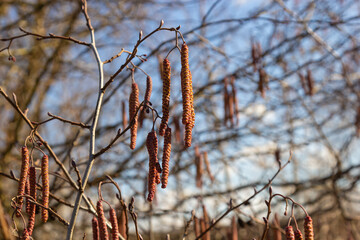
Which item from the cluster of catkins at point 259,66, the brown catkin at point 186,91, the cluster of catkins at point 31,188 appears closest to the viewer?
the brown catkin at point 186,91

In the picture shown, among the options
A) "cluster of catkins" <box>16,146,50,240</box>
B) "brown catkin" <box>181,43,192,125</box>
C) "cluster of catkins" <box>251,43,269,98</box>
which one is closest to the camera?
"brown catkin" <box>181,43,192,125</box>

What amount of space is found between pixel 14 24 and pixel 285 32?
3.57 m

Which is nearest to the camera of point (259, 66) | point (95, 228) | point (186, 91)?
point (186, 91)

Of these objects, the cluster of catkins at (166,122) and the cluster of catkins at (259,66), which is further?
the cluster of catkins at (259,66)

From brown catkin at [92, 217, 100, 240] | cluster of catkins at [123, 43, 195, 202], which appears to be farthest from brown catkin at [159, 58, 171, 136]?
brown catkin at [92, 217, 100, 240]

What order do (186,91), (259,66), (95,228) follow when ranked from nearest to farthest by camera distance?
(186,91), (95,228), (259,66)

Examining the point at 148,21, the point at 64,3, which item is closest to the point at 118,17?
the point at 148,21

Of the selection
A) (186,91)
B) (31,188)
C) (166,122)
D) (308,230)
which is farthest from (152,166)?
(308,230)

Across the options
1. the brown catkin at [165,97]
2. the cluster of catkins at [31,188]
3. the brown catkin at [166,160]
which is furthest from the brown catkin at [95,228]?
the brown catkin at [165,97]

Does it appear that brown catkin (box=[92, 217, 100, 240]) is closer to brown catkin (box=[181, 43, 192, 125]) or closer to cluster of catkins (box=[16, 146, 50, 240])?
cluster of catkins (box=[16, 146, 50, 240])

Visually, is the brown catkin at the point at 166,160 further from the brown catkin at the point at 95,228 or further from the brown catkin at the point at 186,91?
the brown catkin at the point at 95,228

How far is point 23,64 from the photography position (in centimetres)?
598

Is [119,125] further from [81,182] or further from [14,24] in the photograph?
[81,182]

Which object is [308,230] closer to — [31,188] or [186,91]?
[186,91]
